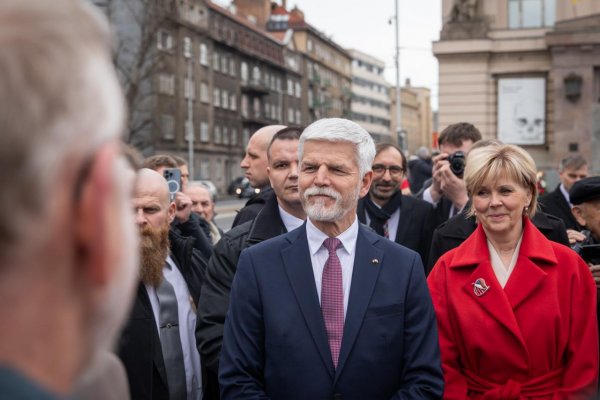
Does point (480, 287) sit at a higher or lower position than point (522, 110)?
lower

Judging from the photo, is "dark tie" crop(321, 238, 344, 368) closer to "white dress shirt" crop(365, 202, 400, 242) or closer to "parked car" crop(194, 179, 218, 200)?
"white dress shirt" crop(365, 202, 400, 242)

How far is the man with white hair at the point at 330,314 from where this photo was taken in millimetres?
3268

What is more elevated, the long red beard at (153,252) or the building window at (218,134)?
the building window at (218,134)

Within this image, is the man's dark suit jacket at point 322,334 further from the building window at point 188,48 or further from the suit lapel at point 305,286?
the building window at point 188,48

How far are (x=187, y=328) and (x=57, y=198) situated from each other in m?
3.30

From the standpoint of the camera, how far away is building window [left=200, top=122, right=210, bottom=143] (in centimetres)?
6725

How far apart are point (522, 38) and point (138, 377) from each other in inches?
972

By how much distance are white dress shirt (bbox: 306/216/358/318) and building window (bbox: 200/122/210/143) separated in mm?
64237

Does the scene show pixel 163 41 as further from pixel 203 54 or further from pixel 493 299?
pixel 493 299

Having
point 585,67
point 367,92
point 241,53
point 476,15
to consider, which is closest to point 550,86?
point 585,67

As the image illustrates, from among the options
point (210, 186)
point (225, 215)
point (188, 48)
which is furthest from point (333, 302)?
point (188, 48)

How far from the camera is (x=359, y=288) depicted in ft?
11.0

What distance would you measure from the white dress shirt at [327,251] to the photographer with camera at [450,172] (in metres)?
2.39

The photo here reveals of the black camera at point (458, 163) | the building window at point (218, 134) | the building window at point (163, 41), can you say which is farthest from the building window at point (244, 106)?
the black camera at point (458, 163)
